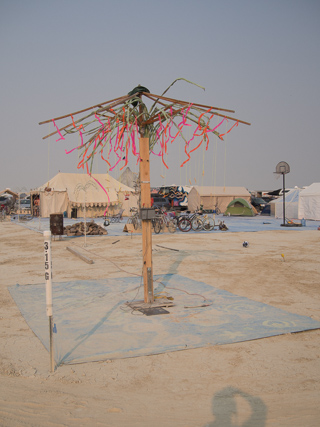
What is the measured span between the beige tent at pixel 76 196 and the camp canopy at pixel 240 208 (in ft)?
27.2

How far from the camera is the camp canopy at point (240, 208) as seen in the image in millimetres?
33438

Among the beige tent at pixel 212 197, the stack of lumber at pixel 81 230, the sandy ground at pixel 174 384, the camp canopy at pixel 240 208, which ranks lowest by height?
the sandy ground at pixel 174 384

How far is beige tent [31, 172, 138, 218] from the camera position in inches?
1220

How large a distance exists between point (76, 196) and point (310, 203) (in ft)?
56.0

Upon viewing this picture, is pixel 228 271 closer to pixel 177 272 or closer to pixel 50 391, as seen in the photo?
pixel 177 272

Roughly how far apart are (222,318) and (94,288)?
267 centimetres

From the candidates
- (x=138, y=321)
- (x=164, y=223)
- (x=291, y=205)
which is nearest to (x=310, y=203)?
(x=291, y=205)

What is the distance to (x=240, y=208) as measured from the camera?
33.6 m

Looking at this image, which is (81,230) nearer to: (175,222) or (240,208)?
(175,222)

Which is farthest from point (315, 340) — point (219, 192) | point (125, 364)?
point (219, 192)

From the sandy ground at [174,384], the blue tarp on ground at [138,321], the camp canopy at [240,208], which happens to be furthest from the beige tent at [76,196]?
the sandy ground at [174,384]

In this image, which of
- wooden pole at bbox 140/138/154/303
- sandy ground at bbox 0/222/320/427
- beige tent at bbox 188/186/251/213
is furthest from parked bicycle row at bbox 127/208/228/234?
beige tent at bbox 188/186/251/213

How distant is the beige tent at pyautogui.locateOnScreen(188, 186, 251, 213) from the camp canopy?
308 cm

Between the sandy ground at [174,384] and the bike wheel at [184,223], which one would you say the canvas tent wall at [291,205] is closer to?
the bike wheel at [184,223]
